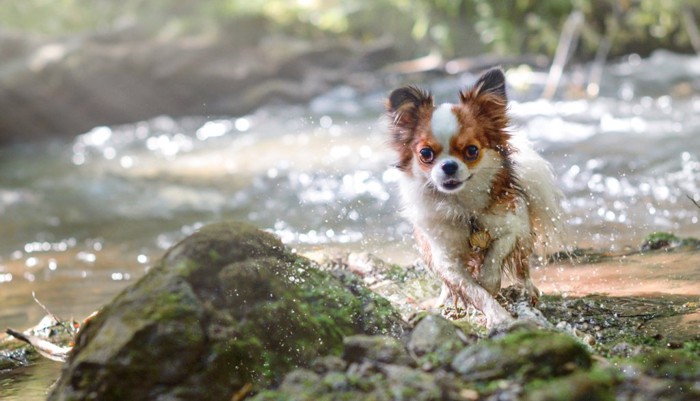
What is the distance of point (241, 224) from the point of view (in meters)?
3.64

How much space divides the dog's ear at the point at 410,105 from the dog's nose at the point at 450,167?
1.32ft

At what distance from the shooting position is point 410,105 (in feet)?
14.1

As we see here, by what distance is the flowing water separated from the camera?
7.08 meters

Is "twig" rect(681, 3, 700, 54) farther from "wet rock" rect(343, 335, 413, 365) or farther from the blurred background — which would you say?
"wet rock" rect(343, 335, 413, 365)

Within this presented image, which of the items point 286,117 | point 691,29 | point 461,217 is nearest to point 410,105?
point 461,217

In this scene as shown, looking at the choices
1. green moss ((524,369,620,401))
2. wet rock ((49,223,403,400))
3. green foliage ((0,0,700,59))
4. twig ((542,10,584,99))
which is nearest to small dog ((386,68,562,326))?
wet rock ((49,223,403,400))

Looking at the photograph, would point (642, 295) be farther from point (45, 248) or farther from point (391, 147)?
point (45, 248)

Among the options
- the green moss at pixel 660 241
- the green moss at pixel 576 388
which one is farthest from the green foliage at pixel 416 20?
the green moss at pixel 576 388

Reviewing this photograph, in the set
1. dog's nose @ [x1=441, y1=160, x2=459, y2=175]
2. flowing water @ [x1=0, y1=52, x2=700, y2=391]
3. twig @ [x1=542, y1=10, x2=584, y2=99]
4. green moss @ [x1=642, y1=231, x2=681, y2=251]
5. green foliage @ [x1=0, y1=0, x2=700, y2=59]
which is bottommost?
green moss @ [x1=642, y1=231, x2=681, y2=251]

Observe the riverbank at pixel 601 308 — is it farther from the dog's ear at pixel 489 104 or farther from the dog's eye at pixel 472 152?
the dog's ear at pixel 489 104

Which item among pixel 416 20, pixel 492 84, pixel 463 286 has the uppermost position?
pixel 416 20

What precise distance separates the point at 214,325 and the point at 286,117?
13300 mm

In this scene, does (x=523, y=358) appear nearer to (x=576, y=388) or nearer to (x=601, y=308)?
(x=576, y=388)

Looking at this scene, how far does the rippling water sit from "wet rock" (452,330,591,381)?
82.9 inches
